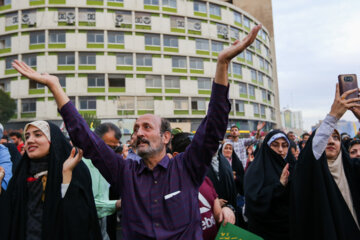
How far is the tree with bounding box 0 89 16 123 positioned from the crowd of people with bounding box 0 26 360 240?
929 inches

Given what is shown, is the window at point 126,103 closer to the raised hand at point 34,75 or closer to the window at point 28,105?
the window at point 28,105

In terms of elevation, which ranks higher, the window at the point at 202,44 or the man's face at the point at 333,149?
the window at the point at 202,44

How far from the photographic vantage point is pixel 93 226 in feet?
7.80

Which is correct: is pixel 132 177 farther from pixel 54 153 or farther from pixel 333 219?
pixel 333 219

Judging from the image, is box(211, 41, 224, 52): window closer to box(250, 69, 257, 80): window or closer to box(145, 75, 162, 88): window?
box(250, 69, 257, 80): window

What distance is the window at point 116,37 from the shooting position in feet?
85.6

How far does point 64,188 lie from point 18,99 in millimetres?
27344

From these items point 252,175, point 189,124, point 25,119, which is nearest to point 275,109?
point 189,124

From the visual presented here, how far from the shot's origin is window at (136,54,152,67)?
1045 inches

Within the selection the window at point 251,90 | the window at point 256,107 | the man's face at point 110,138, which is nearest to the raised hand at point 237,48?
the man's face at point 110,138

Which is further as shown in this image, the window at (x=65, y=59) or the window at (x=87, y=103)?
the window at (x=65, y=59)

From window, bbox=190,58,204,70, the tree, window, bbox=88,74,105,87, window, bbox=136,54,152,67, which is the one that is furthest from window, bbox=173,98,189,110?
the tree

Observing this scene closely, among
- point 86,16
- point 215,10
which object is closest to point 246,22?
point 215,10

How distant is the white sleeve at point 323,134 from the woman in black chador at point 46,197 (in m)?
1.96
